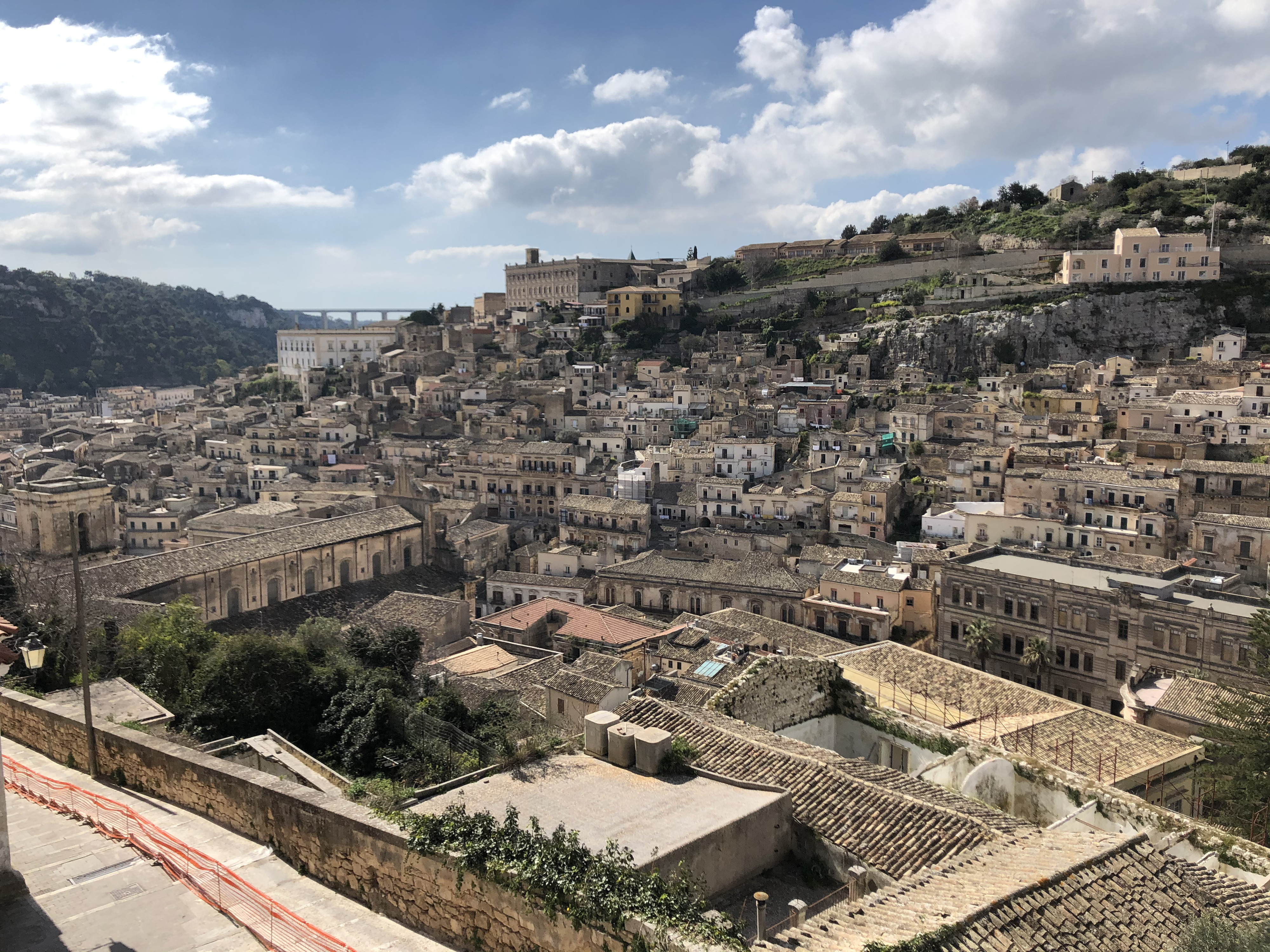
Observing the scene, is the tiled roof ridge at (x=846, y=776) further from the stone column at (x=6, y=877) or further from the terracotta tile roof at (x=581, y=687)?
the terracotta tile roof at (x=581, y=687)

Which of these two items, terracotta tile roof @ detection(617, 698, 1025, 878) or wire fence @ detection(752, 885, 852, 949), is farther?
Result: terracotta tile roof @ detection(617, 698, 1025, 878)

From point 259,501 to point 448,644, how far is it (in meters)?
31.8

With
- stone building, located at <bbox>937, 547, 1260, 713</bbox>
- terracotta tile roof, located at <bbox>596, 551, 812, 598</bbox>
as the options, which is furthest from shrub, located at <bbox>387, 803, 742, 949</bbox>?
terracotta tile roof, located at <bbox>596, 551, 812, 598</bbox>

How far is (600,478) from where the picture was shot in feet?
186

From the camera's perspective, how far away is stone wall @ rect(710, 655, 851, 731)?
1290cm

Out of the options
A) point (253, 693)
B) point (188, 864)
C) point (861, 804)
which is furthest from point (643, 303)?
point (188, 864)

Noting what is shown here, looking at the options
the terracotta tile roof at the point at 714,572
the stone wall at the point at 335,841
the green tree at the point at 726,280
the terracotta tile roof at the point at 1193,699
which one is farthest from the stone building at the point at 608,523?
the green tree at the point at 726,280

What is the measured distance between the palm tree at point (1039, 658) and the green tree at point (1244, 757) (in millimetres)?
11545

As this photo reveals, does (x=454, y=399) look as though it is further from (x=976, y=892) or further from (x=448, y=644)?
(x=976, y=892)

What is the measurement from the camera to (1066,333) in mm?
70875

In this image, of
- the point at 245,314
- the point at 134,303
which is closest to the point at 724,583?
the point at 134,303

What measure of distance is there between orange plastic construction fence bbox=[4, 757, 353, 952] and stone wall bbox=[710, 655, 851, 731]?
594 cm

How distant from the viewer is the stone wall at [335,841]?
7.30 meters

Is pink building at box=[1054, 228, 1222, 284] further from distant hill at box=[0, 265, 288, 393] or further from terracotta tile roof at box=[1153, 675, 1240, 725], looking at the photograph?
distant hill at box=[0, 265, 288, 393]
